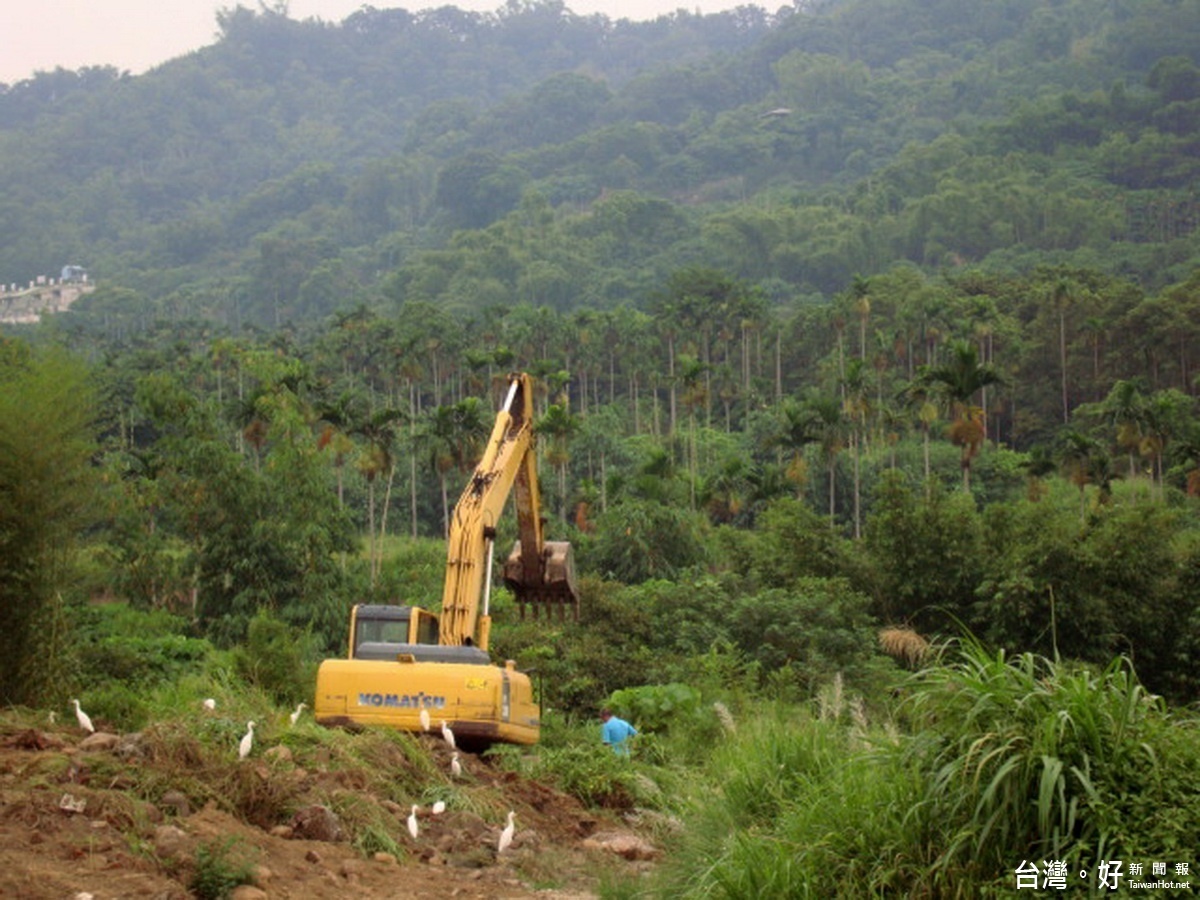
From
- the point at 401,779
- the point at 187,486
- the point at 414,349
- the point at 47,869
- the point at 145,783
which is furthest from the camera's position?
the point at 414,349

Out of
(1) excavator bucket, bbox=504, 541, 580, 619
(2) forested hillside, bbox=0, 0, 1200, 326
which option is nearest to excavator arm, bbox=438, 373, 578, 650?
(1) excavator bucket, bbox=504, 541, 580, 619

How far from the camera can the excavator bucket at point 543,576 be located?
2094 centimetres

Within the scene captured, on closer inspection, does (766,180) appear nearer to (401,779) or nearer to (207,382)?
(207,382)

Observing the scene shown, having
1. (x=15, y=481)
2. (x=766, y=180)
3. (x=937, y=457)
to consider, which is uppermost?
(x=766, y=180)

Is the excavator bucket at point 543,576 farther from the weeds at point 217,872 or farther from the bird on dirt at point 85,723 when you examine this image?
the weeds at point 217,872

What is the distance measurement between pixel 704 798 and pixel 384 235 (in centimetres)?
17991

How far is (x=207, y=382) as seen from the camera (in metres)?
79.4

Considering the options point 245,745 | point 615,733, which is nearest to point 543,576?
point 615,733

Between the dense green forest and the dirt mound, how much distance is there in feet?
6.24

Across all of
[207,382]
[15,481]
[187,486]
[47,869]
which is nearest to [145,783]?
[47,869]

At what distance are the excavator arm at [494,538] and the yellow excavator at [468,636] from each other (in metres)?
0.01

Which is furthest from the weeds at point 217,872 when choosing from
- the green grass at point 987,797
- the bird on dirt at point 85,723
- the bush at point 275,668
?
the bush at point 275,668

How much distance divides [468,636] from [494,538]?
1470mm

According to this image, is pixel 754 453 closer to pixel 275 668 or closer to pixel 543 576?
pixel 543 576
